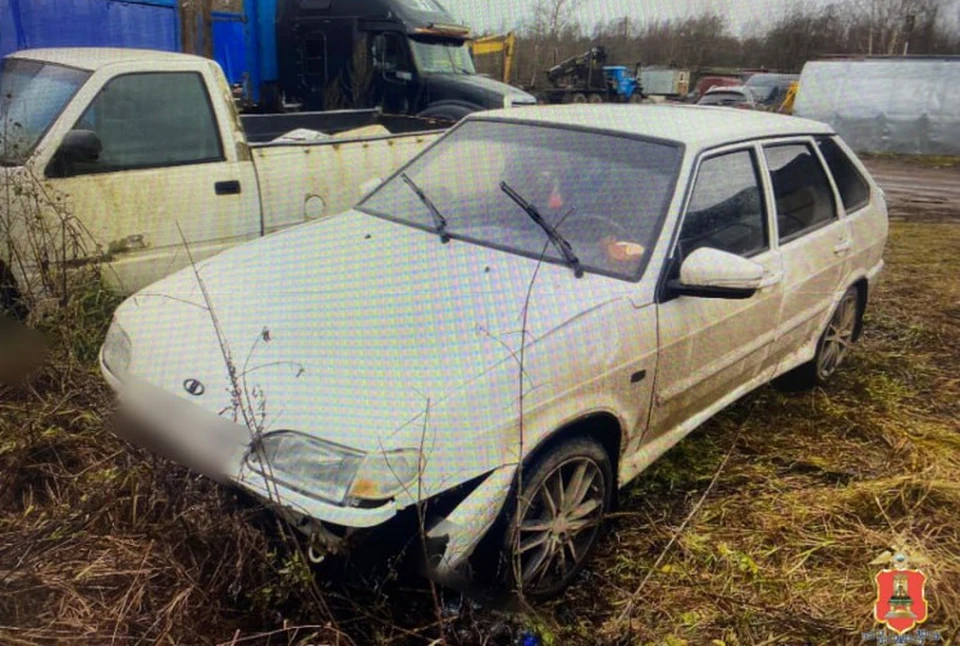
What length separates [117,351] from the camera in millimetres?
2777

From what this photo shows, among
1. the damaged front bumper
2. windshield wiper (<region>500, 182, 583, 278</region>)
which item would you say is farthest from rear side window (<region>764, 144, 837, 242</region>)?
the damaged front bumper

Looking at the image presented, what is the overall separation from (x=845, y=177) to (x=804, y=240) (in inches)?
34.6

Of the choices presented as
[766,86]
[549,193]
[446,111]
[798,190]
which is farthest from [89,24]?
[766,86]

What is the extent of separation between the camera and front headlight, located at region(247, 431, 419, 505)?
6.78ft

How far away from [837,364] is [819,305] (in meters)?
0.84

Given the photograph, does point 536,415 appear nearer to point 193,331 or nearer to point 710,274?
point 710,274

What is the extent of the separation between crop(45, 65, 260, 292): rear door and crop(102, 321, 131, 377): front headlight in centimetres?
132

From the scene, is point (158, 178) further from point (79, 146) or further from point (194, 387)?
point (194, 387)

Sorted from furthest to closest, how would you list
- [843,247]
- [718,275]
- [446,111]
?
[446,111] < [843,247] < [718,275]

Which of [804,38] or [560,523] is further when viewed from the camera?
[804,38]

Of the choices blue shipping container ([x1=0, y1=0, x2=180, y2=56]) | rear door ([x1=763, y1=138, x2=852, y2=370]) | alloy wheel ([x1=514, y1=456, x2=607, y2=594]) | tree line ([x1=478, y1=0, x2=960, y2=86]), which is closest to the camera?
alloy wheel ([x1=514, y1=456, x2=607, y2=594])

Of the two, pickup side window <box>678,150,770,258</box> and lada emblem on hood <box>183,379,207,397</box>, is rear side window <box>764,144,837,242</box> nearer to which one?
pickup side window <box>678,150,770,258</box>

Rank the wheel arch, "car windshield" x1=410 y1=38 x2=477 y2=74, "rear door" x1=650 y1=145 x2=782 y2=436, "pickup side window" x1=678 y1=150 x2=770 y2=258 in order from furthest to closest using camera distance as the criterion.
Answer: "car windshield" x1=410 y1=38 x2=477 y2=74, the wheel arch, "pickup side window" x1=678 y1=150 x2=770 y2=258, "rear door" x1=650 y1=145 x2=782 y2=436

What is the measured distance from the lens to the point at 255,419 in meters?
2.25
